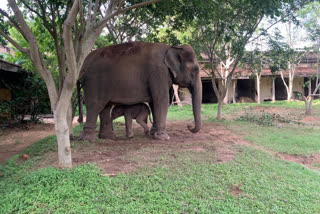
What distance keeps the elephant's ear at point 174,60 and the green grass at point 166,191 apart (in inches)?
118

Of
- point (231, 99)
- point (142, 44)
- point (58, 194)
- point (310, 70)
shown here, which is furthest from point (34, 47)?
point (310, 70)

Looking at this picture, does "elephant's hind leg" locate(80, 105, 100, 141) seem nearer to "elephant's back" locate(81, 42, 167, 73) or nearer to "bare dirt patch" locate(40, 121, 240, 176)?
"bare dirt patch" locate(40, 121, 240, 176)

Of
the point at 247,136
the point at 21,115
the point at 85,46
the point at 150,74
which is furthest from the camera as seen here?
the point at 21,115

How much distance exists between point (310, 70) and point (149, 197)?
22.8 metres

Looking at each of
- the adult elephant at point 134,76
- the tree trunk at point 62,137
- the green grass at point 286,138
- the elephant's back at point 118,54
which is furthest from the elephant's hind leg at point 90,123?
the green grass at point 286,138

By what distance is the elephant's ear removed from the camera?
6461mm

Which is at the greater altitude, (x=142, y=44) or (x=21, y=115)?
(x=142, y=44)

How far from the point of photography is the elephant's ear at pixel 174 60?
6.46m

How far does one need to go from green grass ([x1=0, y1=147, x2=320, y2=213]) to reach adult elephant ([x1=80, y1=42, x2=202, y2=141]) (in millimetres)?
2450

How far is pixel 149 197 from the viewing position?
127 inches

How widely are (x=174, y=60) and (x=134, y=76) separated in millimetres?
1158

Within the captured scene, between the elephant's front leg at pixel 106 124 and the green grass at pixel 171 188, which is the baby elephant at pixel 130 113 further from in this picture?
the green grass at pixel 171 188

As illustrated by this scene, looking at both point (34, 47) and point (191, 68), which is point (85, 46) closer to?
point (34, 47)

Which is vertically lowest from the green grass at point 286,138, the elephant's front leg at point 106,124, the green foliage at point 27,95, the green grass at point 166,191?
the green grass at point 286,138
